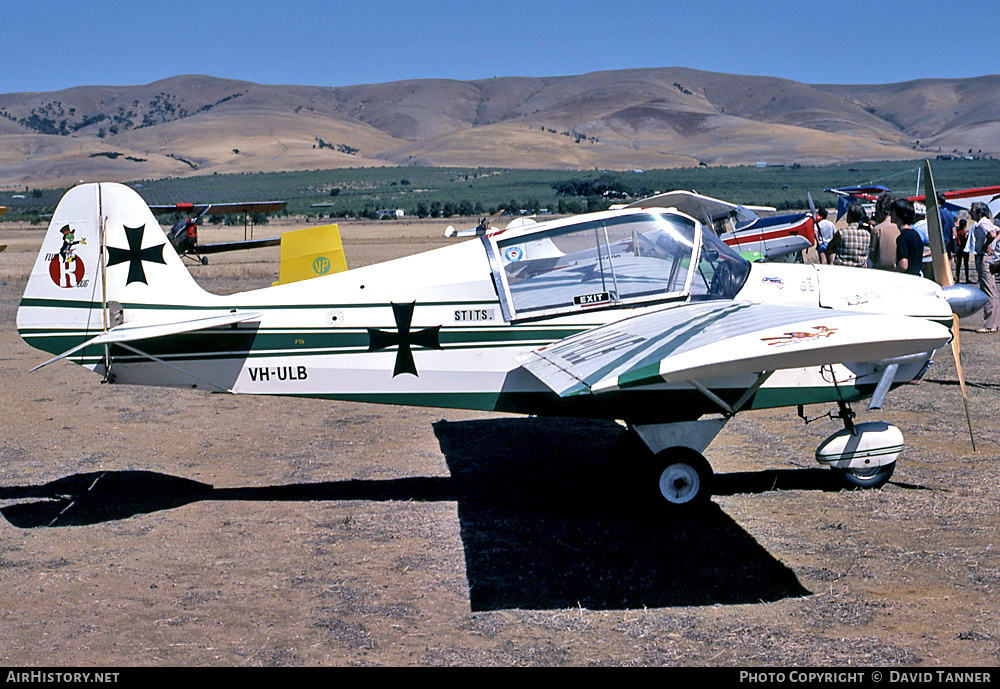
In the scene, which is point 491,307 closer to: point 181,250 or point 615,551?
point 615,551

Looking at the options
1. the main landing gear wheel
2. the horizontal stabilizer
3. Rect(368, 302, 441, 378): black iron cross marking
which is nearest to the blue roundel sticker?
Rect(368, 302, 441, 378): black iron cross marking

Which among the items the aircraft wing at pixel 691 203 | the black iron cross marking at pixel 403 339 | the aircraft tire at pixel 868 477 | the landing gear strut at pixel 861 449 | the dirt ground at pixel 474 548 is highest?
the aircraft wing at pixel 691 203

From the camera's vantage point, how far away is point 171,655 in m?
4.58

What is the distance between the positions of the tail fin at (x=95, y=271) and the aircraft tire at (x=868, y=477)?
18.0 feet

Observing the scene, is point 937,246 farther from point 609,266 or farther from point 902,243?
point 609,266

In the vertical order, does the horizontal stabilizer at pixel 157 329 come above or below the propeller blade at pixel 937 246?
below

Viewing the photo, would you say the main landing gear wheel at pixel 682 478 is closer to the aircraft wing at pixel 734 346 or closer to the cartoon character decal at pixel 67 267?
the aircraft wing at pixel 734 346

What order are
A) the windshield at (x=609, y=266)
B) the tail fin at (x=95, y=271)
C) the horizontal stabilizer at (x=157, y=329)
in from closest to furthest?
the horizontal stabilizer at (x=157, y=329) < the windshield at (x=609, y=266) < the tail fin at (x=95, y=271)

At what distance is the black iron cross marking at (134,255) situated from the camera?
7.13 m

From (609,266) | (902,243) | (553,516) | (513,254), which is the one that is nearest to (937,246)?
(902,243)

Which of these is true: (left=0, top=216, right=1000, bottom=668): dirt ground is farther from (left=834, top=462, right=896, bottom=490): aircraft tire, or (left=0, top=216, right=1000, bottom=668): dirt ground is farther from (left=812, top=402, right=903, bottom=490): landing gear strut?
(left=812, top=402, right=903, bottom=490): landing gear strut

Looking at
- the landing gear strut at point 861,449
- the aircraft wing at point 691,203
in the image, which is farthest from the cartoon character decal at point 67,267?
the aircraft wing at point 691,203

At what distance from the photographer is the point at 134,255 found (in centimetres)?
716

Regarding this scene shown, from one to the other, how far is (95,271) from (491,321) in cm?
325
